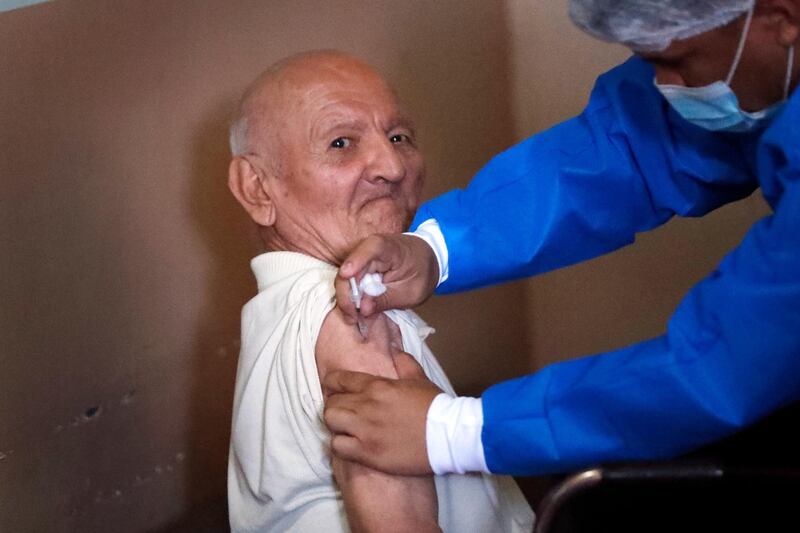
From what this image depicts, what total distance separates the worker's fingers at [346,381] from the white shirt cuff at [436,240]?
0.29 m

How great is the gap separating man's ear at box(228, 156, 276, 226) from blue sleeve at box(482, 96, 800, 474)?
0.53m

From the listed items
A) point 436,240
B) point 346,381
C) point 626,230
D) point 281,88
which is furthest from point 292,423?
point 626,230

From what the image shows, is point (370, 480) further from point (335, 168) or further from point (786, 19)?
point (786, 19)

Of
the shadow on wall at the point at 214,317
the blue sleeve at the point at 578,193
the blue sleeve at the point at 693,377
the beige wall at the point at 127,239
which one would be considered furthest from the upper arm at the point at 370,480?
the shadow on wall at the point at 214,317

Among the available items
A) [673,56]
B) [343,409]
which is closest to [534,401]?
[343,409]

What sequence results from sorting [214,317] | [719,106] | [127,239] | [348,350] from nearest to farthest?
1. [719,106]
2. [348,350]
3. [127,239]
4. [214,317]

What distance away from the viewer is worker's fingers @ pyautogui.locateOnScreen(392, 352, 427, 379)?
149cm

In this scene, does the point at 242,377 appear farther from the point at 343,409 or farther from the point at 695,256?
the point at 695,256

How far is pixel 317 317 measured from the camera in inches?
58.5

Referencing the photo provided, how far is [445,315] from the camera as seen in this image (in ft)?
8.30

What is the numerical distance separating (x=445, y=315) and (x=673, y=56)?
1329 mm

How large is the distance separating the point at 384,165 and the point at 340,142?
0.09 m

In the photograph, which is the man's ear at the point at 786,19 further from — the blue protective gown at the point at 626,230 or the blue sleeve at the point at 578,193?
the blue sleeve at the point at 578,193

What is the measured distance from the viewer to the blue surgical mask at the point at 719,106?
4.17ft
